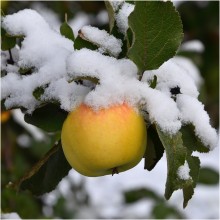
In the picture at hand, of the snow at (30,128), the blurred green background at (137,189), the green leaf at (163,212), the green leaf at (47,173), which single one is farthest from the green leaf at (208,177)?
the green leaf at (47,173)

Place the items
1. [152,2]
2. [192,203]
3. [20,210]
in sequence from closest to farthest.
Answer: [152,2] < [20,210] < [192,203]

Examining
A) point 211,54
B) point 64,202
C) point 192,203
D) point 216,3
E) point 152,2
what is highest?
point 152,2

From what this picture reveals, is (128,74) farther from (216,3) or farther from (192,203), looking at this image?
(192,203)

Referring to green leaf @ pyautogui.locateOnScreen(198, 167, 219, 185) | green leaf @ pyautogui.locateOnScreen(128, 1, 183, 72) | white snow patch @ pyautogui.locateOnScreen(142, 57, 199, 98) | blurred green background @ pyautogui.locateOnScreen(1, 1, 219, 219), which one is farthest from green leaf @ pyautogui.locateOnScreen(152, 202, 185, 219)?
green leaf @ pyautogui.locateOnScreen(128, 1, 183, 72)

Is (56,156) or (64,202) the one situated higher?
(56,156)

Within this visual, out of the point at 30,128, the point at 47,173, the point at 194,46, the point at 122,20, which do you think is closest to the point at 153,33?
the point at 122,20

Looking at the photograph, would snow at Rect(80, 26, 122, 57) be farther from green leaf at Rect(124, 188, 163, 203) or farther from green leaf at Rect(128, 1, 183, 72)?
green leaf at Rect(124, 188, 163, 203)

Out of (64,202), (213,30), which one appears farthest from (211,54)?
(64,202)
